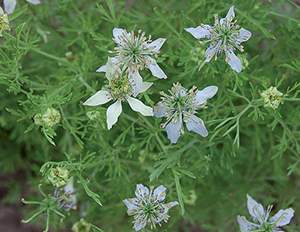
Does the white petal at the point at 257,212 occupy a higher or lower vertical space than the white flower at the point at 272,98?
lower

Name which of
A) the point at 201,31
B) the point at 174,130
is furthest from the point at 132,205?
the point at 201,31

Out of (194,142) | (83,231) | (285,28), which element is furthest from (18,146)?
(285,28)

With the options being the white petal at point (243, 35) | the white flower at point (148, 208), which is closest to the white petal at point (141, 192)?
the white flower at point (148, 208)

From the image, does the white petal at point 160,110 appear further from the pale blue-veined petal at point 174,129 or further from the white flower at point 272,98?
the white flower at point 272,98

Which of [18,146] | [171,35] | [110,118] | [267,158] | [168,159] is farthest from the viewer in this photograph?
[18,146]

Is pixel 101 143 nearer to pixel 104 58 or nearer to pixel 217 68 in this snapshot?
pixel 104 58

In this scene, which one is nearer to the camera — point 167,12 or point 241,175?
point 167,12

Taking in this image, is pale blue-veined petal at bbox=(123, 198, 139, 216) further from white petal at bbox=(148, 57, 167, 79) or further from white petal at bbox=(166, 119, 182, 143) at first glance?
white petal at bbox=(148, 57, 167, 79)
